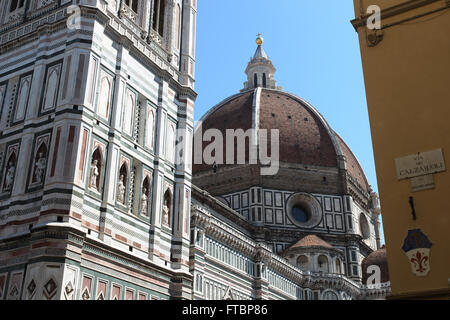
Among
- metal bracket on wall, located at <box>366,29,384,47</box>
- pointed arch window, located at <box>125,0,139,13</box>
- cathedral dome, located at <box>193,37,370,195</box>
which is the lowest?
metal bracket on wall, located at <box>366,29,384,47</box>

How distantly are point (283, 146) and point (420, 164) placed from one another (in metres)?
49.2

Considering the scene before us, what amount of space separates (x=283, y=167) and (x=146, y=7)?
39605 millimetres

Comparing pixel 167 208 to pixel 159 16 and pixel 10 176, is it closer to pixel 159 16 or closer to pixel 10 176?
pixel 10 176

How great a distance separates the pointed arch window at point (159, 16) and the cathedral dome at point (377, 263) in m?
40.4

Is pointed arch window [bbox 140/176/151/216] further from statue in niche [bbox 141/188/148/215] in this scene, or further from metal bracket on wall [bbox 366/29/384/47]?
metal bracket on wall [bbox 366/29/384/47]

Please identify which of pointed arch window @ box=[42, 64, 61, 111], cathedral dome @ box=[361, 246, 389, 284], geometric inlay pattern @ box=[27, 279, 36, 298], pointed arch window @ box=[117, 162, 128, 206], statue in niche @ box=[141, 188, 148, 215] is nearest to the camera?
geometric inlay pattern @ box=[27, 279, 36, 298]

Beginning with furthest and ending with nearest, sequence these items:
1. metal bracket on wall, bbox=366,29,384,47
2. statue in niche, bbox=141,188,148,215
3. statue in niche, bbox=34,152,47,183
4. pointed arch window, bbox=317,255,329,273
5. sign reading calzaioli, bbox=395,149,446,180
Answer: pointed arch window, bbox=317,255,329,273 → statue in niche, bbox=141,188,148,215 → statue in niche, bbox=34,152,47,183 → metal bracket on wall, bbox=366,29,384,47 → sign reading calzaioli, bbox=395,149,446,180

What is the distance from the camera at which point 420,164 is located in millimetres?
9312

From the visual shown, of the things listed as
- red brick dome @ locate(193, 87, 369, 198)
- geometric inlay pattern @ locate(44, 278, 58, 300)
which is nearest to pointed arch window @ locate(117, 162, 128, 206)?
geometric inlay pattern @ locate(44, 278, 58, 300)

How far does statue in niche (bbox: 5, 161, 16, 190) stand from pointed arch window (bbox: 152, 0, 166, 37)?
6884 millimetres

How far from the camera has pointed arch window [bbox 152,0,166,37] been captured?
18258 mm
